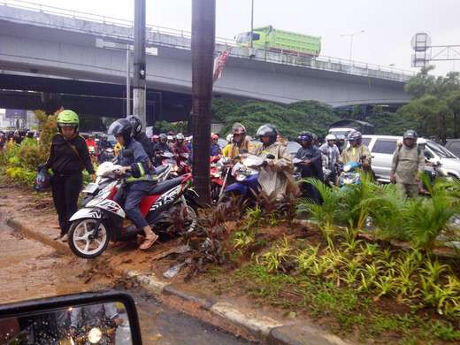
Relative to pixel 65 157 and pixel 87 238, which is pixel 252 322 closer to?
pixel 87 238

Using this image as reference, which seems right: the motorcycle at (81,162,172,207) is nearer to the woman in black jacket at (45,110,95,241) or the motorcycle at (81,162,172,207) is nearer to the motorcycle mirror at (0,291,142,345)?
the woman in black jacket at (45,110,95,241)

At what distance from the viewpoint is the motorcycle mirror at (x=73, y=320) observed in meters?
1.40

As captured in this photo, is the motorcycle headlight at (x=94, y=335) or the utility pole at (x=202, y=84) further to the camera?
the utility pole at (x=202, y=84)

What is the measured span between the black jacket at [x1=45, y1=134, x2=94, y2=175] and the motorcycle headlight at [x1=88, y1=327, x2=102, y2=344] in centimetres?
571

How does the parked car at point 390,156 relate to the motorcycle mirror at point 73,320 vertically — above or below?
below

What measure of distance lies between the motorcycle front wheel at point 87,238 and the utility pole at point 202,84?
146cm

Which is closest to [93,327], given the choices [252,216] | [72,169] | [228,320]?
[228,320]

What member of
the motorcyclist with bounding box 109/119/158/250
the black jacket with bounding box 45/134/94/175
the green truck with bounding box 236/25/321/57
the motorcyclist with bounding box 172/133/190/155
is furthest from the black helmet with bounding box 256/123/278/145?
the green truck with bounding box 236/25/321/57

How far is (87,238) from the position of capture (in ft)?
19.4

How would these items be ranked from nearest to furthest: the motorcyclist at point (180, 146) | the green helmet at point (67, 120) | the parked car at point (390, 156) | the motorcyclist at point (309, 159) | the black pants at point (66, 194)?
the green helmet at point (67, 120) → the black pants at point (66, 194) → the motorcyclist at point (309, 159) → the motorcyclist at point (180, 146) → the parked car at point (390, 156)

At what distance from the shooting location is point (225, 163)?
7.99m

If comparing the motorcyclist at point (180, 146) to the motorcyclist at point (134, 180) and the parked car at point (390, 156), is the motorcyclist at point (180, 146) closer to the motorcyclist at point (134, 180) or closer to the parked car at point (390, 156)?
the parked car at point (390, 156)

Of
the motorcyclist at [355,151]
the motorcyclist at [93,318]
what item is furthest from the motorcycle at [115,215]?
the motorcyclist at [355,151]

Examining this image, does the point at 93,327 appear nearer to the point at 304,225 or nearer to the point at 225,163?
the point at 304,225
